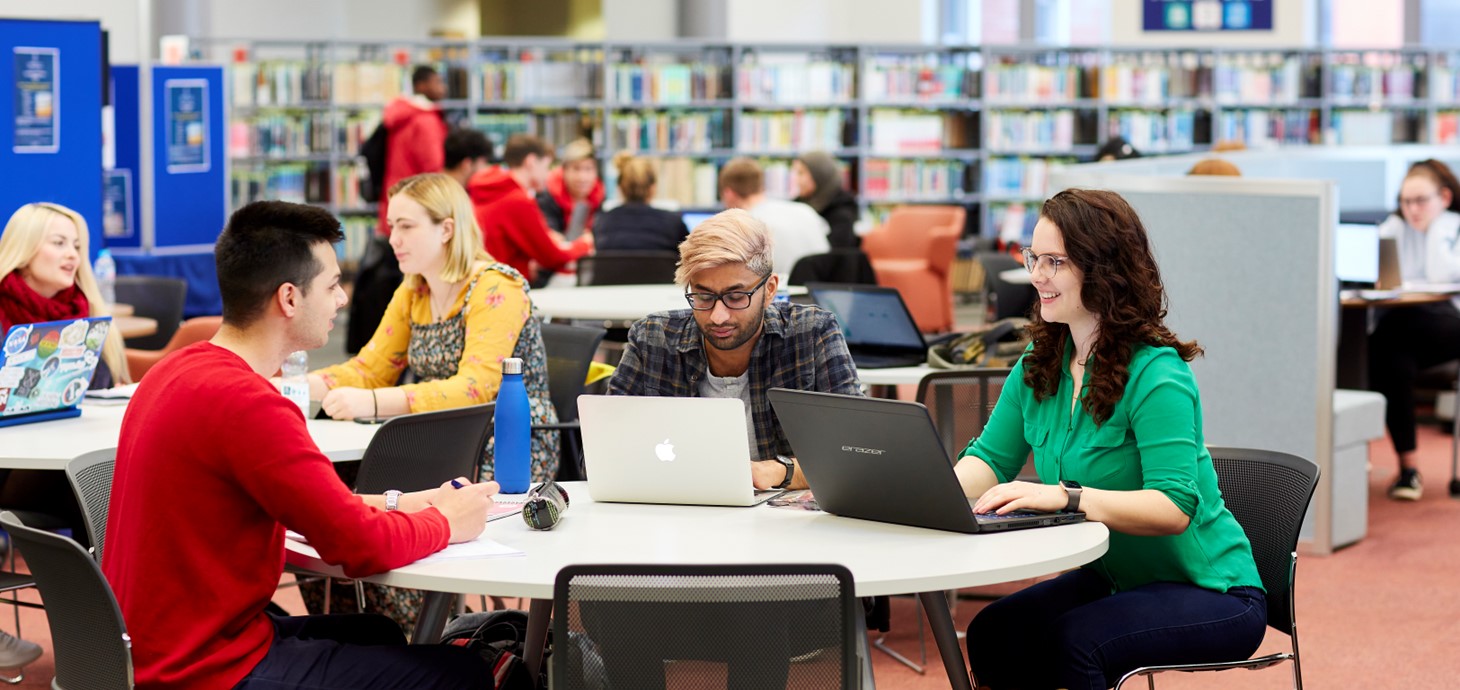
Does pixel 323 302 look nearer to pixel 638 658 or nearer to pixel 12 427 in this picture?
pixel 638 658

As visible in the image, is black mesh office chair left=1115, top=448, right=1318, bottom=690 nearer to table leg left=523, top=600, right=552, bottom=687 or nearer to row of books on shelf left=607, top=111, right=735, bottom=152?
table leg left=523, top=600, right=552, bottom=687

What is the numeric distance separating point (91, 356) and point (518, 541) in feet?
5.53

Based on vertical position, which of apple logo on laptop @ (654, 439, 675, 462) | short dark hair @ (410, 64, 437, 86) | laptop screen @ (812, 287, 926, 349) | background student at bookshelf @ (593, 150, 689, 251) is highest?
short dark hair @ (410, 64, 437, 86)

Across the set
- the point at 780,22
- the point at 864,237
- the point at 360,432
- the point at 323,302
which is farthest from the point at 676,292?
the point at 780,22

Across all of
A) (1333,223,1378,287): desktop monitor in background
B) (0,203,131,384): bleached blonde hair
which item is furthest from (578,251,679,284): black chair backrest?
(1333,223,1378,287): desktop monitor in background

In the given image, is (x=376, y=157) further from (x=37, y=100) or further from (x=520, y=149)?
(x=37, y=100)

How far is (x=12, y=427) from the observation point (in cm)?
357

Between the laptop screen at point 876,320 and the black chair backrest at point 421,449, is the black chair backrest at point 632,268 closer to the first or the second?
the laptop screen at point 876,320

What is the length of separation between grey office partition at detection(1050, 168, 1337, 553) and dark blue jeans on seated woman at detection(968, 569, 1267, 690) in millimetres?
2574

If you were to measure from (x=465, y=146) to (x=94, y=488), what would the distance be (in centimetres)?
507

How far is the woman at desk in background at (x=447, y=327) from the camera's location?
3.67 metres

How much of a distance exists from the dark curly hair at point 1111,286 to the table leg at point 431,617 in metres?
1.15

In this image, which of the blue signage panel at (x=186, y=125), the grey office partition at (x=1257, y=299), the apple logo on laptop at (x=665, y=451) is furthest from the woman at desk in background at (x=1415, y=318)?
the blue signage panel at (x=186, y=125)

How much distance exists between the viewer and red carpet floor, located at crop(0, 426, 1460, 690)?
13.0ft
